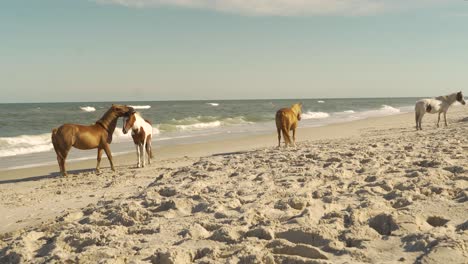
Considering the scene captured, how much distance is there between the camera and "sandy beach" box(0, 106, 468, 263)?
3473 millimetres

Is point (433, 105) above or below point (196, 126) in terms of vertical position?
above

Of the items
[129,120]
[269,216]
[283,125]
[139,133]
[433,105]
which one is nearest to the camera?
[269,216]

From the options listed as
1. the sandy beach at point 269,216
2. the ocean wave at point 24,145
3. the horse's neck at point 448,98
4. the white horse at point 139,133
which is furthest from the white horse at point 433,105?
the ocean wave at point 24,145

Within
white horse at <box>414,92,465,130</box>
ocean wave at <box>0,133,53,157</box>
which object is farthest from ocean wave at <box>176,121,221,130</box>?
white horse at <box>414,92,465,130</box>

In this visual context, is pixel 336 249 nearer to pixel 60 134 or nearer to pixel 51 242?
pixel 51 242

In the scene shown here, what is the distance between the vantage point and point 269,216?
14.7ft

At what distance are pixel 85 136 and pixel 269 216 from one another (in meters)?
7.12

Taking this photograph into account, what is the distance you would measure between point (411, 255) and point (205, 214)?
7.63ft

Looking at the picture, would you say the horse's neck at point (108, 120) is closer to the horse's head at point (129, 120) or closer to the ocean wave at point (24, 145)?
the horse's head at point (129, 120)

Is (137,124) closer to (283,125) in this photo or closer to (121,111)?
(121,111)

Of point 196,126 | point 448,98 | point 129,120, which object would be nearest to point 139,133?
point 129,120

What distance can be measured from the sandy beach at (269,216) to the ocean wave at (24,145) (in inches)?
304

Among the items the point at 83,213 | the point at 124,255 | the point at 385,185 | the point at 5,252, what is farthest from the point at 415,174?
the point at 5,252

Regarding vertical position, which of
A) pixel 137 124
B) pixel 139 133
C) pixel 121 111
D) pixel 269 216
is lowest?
pixel 269 216
